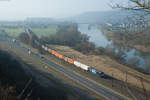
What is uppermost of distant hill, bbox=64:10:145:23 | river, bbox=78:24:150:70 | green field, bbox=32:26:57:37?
distant hill, bbox=64:10:145:23

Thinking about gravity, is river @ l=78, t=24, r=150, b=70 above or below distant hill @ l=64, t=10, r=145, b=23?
below

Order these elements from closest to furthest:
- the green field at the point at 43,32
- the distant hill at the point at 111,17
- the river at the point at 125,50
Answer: the distant hill at the point at 111,17 → the river at the point at 125,50 → the green field at the point at 43,32

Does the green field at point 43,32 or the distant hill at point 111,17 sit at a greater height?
the distant hill at point 111,17

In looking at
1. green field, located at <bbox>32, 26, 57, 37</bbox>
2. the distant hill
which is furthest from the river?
green field, located at <bbox>32, 26, 57, 37</bbox>

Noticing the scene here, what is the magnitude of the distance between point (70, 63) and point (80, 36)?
1637 centimetres

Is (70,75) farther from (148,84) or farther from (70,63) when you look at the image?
(148,84)

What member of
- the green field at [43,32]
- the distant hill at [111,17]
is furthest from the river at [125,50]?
the green field at [43,32]

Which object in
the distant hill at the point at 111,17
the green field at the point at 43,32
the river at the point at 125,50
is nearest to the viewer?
the distant hill at the point at 111,17

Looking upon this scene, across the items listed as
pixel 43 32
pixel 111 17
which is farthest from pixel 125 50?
pixel 43 32

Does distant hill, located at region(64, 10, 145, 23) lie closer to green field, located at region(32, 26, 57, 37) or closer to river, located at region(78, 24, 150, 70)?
river, located at region(78, 24, 150, 70)

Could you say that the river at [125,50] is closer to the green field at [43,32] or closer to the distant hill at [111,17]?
the distant hill at [111,17]

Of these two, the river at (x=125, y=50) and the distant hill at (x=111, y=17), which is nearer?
the distant hill at (x=111, y=17)

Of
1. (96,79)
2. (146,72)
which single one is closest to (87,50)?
(146,72)

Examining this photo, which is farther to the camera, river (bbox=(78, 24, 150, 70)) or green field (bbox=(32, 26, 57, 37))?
green field (bbox=(32, 26, 57, 37))
